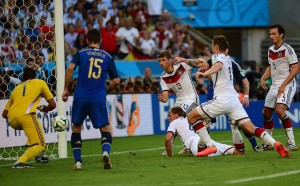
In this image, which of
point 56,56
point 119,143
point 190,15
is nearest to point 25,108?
point 56,56

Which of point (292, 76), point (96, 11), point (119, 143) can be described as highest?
point (96, 11)

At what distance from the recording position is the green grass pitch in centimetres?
1070

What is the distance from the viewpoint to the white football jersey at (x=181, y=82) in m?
15.4

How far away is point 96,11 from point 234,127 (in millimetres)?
12732

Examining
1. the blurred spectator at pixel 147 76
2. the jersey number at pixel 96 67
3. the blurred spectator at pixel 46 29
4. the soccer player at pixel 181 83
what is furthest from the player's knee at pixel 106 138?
the blurred spectator at pixel 147 76

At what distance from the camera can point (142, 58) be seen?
88.6ft

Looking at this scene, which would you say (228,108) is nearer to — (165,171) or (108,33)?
(165,171)

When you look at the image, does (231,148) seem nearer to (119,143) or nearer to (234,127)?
(234,127)

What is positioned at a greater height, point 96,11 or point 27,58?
point 96,11

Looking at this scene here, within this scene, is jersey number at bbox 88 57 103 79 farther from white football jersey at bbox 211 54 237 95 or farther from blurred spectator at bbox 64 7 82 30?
blurred spectator at bbox 64 7 82 30

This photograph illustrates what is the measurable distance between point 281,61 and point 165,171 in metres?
4.58

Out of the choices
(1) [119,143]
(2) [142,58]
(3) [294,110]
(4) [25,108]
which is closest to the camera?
(4) [25,108]

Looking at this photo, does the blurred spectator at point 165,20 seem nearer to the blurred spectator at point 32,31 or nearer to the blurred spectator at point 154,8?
the blurred spectator at point 154,8

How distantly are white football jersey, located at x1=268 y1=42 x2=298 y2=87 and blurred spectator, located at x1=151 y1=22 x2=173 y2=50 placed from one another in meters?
12.0
